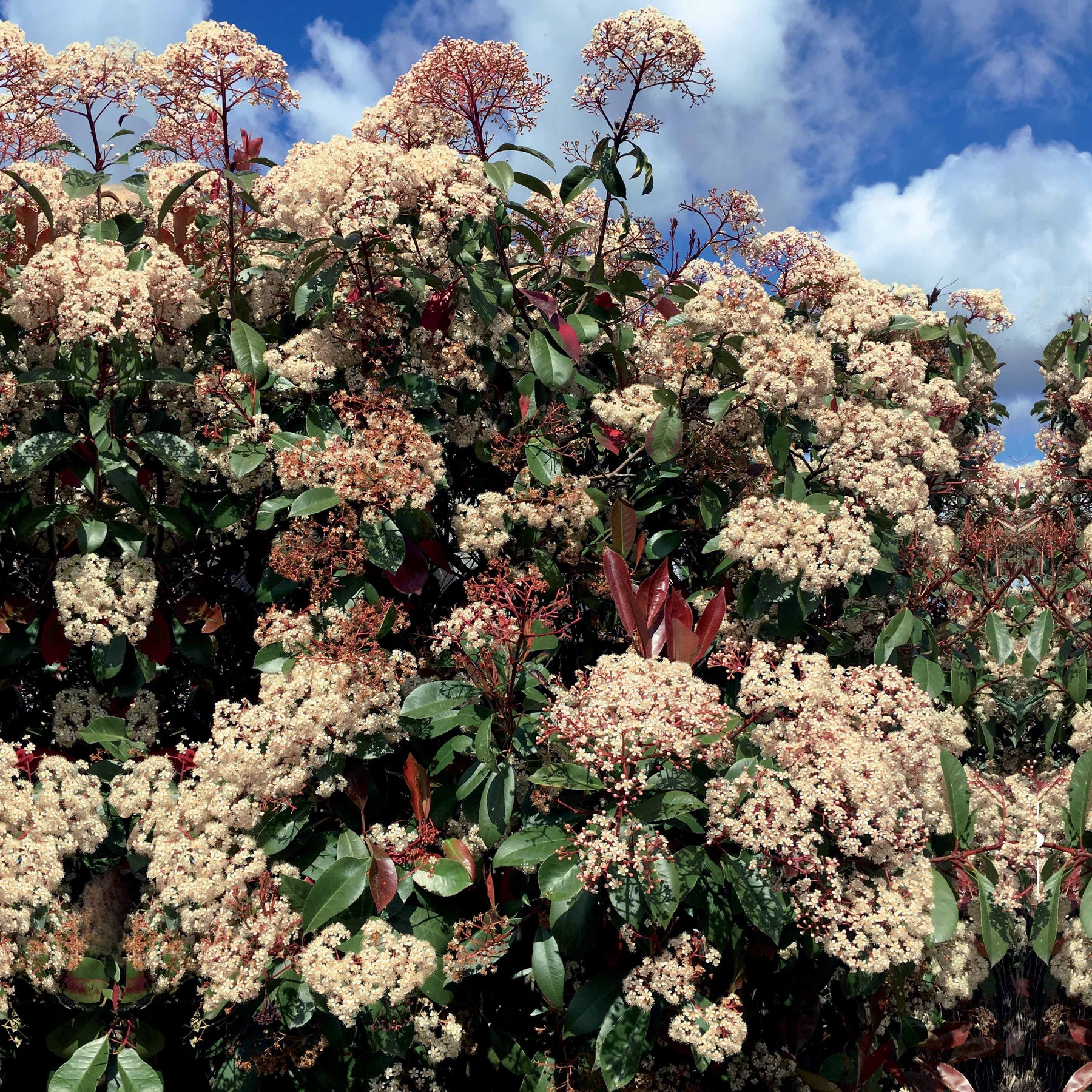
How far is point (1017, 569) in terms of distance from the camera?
12.8 feet

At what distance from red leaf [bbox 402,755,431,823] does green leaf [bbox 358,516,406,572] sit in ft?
1.94

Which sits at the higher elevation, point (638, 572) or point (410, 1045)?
point (638, 572)

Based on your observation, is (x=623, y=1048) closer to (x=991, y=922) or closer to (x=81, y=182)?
(x=991, y=922)

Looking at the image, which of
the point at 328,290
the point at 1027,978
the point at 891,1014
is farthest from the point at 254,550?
the point at 1027,978

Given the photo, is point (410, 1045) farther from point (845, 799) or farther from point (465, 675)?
point (845, 799)

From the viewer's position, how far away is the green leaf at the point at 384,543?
3.00 metres

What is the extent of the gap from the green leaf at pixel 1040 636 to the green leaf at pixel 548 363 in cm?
209

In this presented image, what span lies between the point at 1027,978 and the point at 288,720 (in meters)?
4.48

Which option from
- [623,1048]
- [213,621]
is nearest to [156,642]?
[213,621]

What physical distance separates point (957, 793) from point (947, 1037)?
4.31 feet

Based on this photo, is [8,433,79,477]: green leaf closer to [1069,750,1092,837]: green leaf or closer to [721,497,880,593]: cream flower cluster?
[721,497,880,593]: cream flower cluster

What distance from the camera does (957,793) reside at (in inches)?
113

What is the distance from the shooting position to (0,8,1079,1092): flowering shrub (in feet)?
8.52

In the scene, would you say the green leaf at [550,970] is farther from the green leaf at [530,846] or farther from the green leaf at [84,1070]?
the green leaf at [84,1070]
